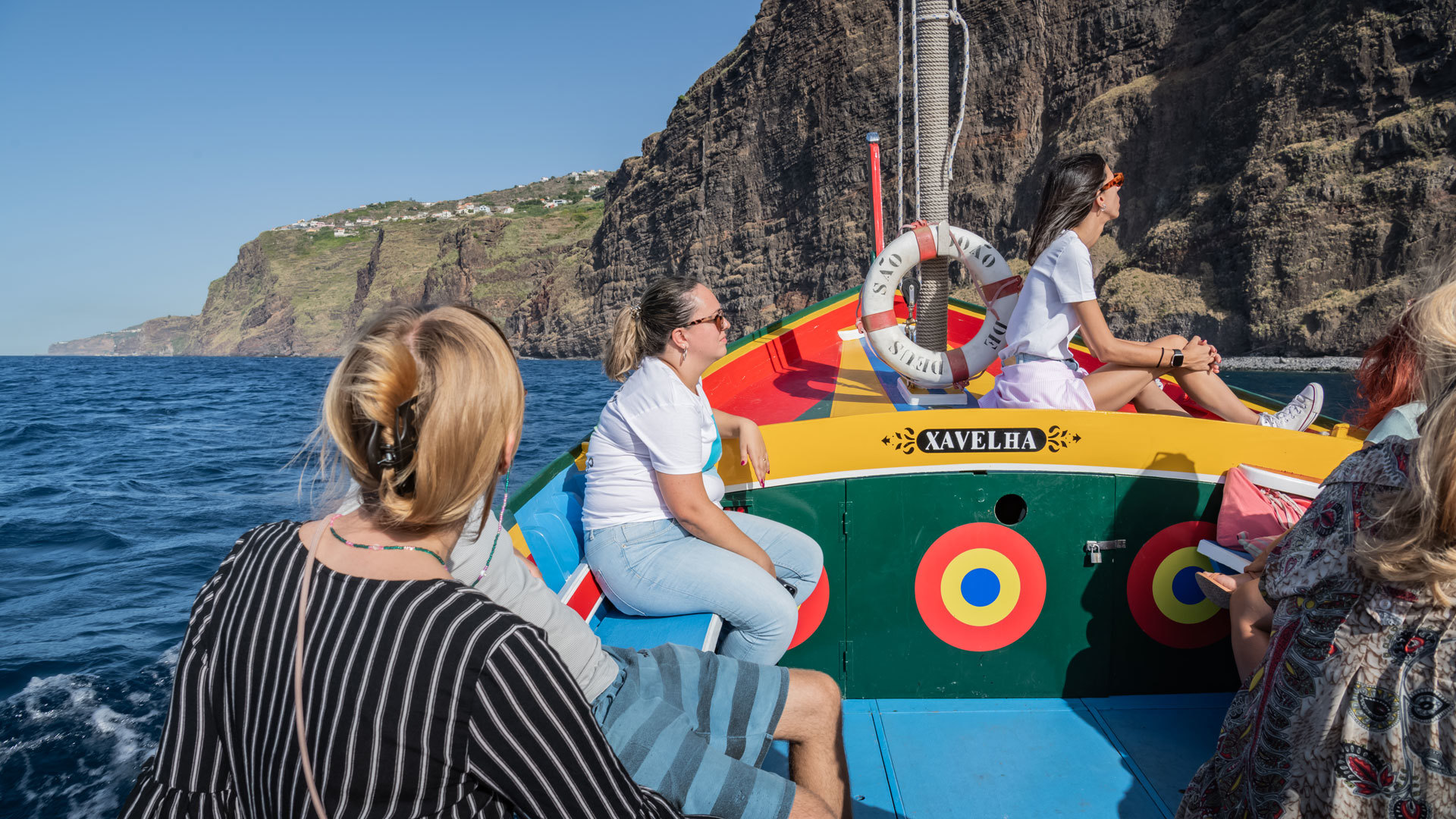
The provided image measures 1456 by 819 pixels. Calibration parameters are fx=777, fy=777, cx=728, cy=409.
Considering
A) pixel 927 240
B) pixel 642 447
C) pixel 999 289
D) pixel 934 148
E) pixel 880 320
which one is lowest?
pixel 642 447

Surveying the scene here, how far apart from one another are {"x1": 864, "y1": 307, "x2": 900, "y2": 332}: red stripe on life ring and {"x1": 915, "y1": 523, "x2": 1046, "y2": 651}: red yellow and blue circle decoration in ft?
5.11

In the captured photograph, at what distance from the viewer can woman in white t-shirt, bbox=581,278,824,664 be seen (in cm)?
190

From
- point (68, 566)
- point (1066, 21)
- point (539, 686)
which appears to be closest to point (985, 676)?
point (539, 686)

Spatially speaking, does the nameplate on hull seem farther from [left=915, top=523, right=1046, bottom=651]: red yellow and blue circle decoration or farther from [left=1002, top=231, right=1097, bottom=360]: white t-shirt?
[left=1002, top=231, right=1097, bottom=360]: white t-shirt

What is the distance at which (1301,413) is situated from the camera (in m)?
2.66

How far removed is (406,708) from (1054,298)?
2.42 metres

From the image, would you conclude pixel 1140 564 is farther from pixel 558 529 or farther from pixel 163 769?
pixel 163 769

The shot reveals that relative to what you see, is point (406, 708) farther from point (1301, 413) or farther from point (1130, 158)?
point (1130, 158)

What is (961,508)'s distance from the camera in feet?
7.92

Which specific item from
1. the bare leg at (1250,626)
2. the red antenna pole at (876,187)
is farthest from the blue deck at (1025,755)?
the red antenna pole at (876,187)

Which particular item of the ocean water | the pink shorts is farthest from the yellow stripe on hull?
the ocean water

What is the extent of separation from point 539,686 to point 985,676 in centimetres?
200

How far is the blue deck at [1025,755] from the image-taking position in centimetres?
206

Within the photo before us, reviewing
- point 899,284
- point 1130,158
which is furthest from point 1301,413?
point 1130,158
